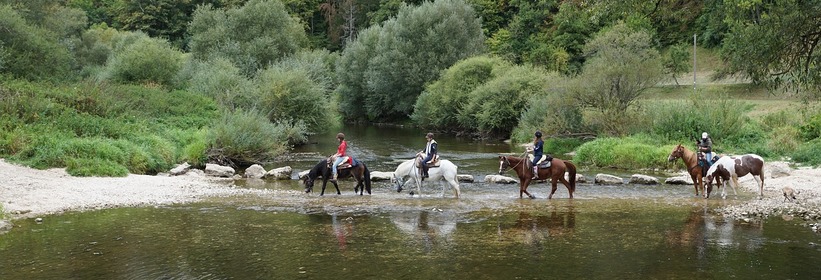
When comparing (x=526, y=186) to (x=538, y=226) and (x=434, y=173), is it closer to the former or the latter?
(x=434, y=173)

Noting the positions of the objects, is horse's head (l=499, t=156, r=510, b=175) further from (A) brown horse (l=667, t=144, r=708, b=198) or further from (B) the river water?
(A) brown horse (l=667, t=144, r=708, b=198)

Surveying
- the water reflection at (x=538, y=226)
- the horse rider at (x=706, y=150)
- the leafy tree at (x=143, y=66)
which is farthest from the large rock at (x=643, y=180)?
the leafy tree at (x=143, y=66)

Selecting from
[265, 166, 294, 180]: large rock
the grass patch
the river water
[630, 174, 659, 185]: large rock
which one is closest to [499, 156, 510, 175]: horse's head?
the river water

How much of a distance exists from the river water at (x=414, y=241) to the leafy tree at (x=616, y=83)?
57.1 feet

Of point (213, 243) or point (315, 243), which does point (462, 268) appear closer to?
point (315, 243)

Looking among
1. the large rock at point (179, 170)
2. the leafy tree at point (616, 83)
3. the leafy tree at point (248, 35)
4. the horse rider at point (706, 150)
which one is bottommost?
the large rock at point (179, 170)

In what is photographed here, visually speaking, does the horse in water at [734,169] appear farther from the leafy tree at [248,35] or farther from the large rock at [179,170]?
the leafy tree at [248,35]

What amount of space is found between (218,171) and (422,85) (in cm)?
3720

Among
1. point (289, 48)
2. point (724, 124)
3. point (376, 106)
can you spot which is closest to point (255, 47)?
point (289, 48)

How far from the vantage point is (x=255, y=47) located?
202 feet

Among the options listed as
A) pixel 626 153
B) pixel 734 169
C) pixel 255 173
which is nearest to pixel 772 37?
pixel 734 169

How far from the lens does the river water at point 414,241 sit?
43.4 feet

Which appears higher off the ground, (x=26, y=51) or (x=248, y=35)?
(x=248, y=35)

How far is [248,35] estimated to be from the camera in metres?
63.5
